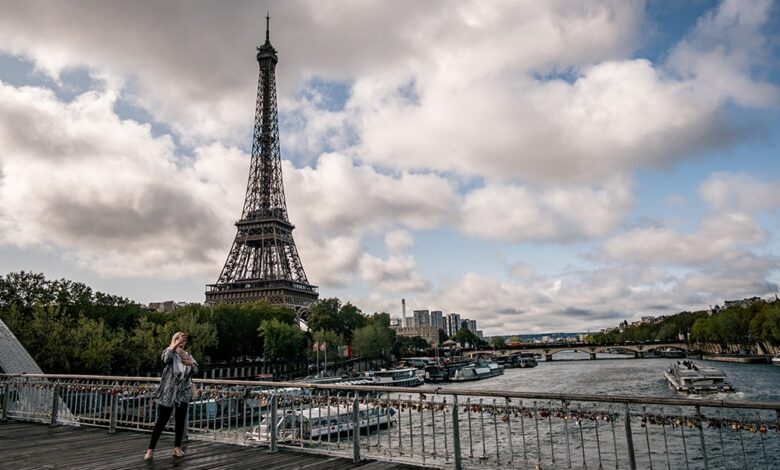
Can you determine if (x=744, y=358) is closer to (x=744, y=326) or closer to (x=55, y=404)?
(x=744, y=326)

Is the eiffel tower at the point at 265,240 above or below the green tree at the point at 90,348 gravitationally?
above

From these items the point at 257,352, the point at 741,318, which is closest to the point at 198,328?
the point at 257,352

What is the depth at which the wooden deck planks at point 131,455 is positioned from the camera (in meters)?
9.17

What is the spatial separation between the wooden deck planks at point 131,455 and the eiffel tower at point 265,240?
9389 centimetres

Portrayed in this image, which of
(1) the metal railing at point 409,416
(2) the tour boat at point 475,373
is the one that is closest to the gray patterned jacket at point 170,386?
(1) the metal railing at point 409,416

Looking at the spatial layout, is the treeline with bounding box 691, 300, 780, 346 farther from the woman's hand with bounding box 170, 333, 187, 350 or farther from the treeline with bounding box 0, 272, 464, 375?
the woman's hand with bounding box 170, 333, 187, 350

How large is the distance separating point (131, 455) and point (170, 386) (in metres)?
1.59

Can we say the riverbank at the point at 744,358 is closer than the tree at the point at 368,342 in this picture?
Yes

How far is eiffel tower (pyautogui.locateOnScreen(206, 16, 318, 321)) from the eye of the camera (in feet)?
349

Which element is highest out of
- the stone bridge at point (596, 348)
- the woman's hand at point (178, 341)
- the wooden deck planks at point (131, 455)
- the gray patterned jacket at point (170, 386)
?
the woman's hand at point (178, 341)

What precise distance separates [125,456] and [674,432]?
31.5m

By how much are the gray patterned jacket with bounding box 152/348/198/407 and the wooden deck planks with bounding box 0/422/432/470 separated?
3.39 ft

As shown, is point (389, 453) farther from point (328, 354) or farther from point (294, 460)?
point (328, 354)

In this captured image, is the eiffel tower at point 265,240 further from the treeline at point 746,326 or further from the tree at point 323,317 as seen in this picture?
the treeline at point 746,326
